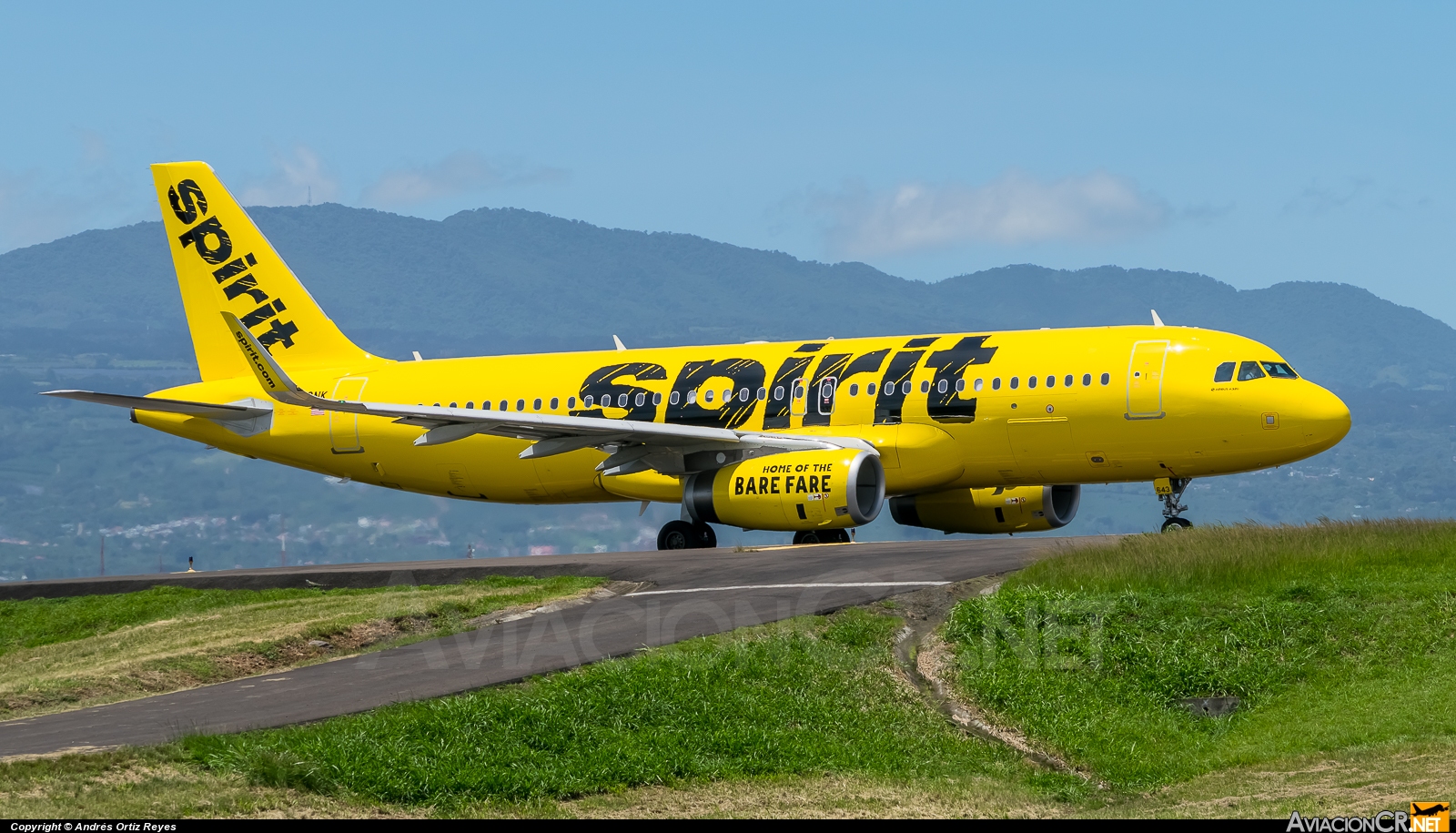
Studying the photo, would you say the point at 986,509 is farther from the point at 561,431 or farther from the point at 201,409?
the point at 201,409

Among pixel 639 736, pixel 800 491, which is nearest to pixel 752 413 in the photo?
pixel 800 491

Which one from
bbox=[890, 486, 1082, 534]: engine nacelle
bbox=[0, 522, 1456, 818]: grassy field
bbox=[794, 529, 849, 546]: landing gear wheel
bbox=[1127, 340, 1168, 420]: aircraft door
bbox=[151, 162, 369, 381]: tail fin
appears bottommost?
bbox=[0, 522, 1456, 818]: grassy field

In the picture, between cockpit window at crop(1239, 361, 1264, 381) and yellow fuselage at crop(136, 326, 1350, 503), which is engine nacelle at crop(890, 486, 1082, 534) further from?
cockpit window at crop(1239, 361, 1264, 381)

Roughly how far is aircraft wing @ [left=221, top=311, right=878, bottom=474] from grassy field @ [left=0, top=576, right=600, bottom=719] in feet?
13.8

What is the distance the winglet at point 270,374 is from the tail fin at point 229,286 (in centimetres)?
741

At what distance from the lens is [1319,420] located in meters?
29.6

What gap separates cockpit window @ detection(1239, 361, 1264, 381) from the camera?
2992 centimetres

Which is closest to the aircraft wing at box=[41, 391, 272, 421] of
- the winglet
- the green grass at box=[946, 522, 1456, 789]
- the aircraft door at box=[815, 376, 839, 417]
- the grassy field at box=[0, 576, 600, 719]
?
the winglet

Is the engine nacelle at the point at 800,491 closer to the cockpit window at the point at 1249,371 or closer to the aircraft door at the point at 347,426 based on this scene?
the cockpit window at the point at 1249,371

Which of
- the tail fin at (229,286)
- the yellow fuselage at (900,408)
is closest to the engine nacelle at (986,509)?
the yellow fuselage at (900,408)

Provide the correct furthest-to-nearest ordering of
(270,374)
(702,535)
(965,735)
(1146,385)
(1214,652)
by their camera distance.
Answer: (702,535) < (270,374) < (1146,385) < (1214,652) < (965,735)

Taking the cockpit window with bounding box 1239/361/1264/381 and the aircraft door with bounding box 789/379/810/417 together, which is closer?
the cockpit window with bounding box 1239/361/1264/381

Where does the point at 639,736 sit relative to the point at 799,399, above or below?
below

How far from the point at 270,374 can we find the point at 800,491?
10036mm
